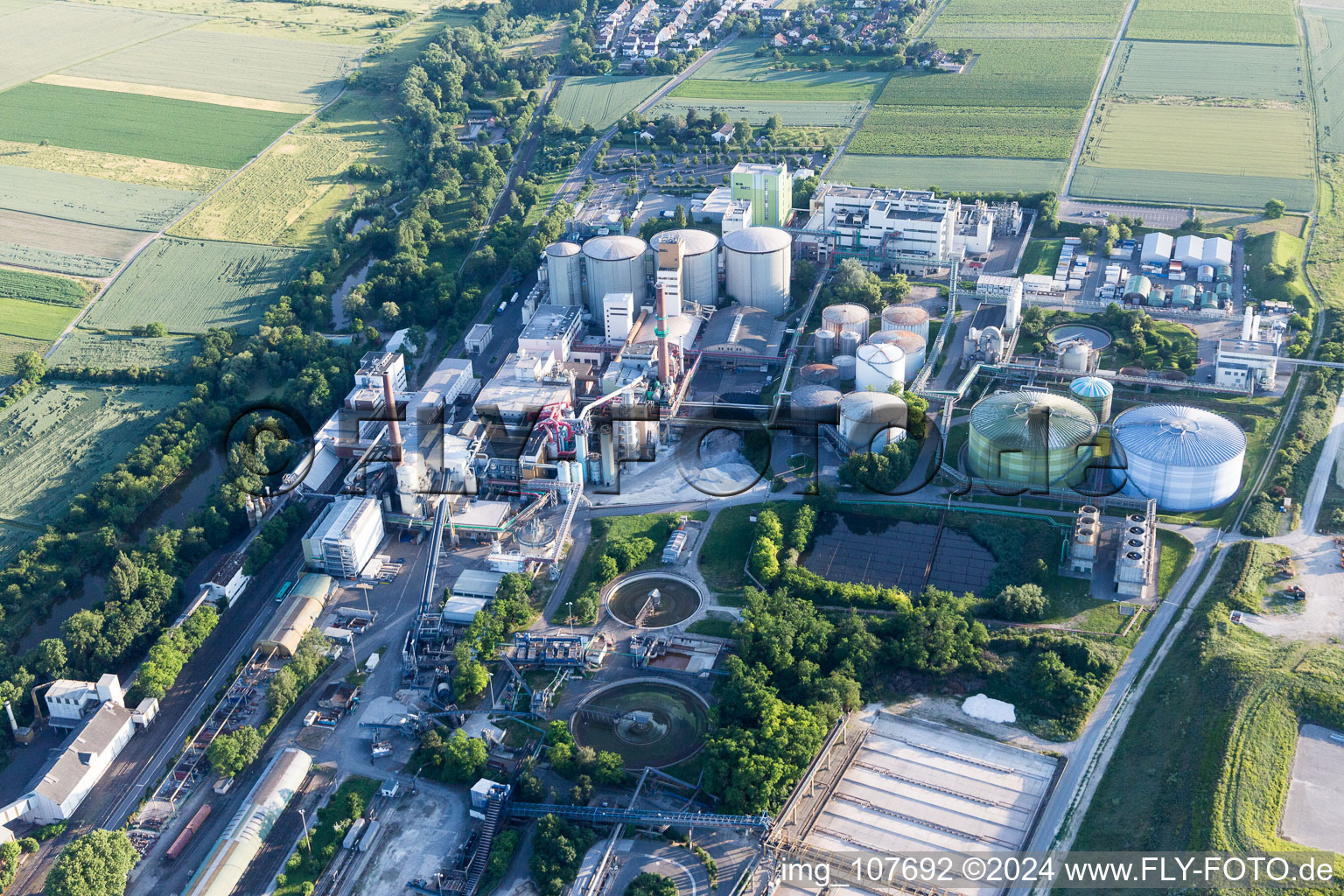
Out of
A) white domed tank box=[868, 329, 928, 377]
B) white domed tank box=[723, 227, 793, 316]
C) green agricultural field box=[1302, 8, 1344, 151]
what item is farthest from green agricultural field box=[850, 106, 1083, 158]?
white domed tank box=[868, 329, 928, 377]

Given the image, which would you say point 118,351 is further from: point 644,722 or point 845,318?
point 644,722

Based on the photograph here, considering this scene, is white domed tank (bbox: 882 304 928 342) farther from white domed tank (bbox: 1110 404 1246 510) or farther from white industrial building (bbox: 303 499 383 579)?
white industrial building (bbox: 303 499 383 579)

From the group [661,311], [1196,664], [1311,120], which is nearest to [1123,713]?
[1196,664]

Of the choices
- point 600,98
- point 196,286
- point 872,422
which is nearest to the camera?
point 872,422

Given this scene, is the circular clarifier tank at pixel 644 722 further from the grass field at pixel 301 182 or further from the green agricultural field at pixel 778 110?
the green agricultural field at pixel 778 110

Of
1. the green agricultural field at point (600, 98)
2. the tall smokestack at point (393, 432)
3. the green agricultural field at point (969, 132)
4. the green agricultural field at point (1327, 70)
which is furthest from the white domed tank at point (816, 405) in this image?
the green agricultural field at point (1327, 70)

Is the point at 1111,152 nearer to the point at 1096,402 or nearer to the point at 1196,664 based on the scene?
the point at 1096,402

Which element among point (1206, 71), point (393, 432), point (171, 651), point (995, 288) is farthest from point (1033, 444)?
point (1206, 71)
